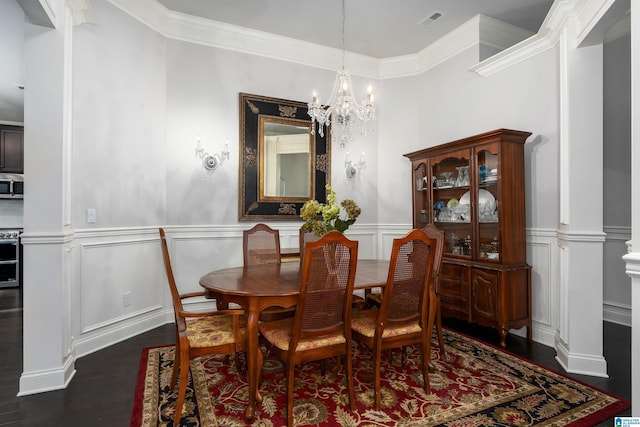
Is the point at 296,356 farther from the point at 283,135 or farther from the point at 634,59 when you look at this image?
the point at 283,135

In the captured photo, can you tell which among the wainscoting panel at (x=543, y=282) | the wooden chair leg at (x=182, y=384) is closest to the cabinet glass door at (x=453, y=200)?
the wainscoting panel at (x=543, y=282)

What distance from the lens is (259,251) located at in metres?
3.25

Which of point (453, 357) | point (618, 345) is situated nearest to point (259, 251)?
point (453, 357)

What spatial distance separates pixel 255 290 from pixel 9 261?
6000mm

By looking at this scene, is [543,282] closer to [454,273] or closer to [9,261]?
[454,273]

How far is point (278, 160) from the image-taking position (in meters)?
4.37

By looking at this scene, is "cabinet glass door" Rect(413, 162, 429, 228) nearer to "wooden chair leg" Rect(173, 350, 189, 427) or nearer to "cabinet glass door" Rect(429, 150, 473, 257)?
"cabinet glass door" Rect(429, 150, 473, 257)

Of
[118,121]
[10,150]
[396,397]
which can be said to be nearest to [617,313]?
[396,397]

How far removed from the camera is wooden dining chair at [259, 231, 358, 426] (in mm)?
1837

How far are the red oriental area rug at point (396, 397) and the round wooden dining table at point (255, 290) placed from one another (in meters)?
0.27

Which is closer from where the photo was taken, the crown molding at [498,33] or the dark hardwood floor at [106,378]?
the dark hardwood floor at [106,378]

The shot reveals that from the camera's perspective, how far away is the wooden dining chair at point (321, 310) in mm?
1837

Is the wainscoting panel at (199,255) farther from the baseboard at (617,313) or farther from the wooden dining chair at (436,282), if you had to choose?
the baseboard at (617,313)

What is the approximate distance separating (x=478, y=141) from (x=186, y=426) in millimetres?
3337
